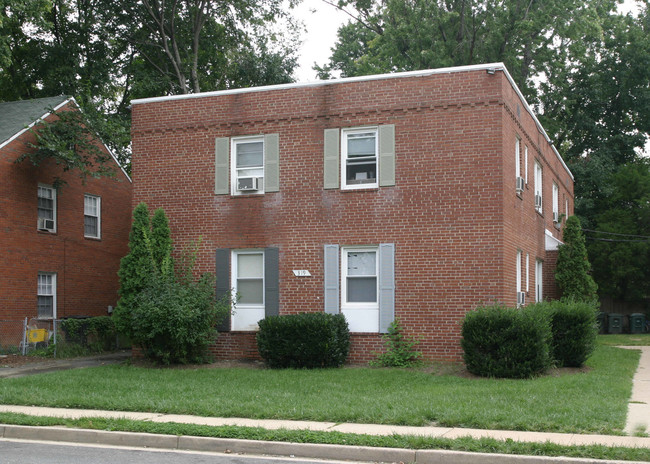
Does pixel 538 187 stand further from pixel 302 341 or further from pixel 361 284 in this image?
pixel 302 341

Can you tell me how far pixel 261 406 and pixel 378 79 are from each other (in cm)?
915

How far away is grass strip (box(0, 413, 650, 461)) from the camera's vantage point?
8.24 meters

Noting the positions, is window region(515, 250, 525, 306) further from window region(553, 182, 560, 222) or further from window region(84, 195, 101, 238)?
window region(84, 195, 101, 238)

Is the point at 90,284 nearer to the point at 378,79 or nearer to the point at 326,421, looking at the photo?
the point at 378,79

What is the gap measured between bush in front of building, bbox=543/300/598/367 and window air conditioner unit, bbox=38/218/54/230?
1526cm

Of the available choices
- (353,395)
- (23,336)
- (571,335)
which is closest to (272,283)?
(353,395)

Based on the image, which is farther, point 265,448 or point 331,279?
point 331,279

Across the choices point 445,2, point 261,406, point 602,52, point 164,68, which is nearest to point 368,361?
point 261,406

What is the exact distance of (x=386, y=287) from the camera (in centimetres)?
1708

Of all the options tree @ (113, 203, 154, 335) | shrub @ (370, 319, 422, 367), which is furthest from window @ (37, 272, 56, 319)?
shrub @ (370, 319, 422, 367)

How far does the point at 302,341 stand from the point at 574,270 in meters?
11.6

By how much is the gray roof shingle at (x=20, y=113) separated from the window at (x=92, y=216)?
3361 millimetres

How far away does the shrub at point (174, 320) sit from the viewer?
16688 mm

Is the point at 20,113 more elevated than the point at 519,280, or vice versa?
the point at 20,113
